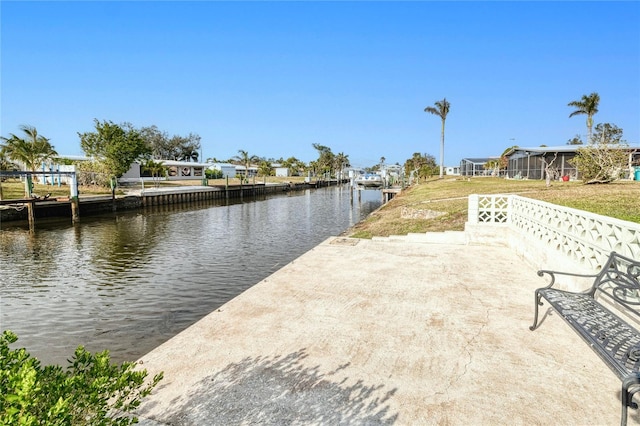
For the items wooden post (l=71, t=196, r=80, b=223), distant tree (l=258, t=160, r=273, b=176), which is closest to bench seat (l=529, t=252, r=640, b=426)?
wooden post (l=71, t=196, r=80, b=223)

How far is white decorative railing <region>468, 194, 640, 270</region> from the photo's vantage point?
4.95 meters

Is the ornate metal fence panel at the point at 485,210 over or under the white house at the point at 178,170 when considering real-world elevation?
under

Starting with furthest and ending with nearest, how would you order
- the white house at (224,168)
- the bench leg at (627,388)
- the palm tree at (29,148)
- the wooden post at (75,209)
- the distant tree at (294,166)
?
the distant tree at (294,166)
the white house at (224,168)
the palm tree at (29,148)
the wooden post at (75,209)
the bench leg at (627,388)

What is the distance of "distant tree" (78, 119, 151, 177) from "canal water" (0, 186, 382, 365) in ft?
81.0

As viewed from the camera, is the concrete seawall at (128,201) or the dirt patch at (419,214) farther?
the concrete seawall at (128,201)

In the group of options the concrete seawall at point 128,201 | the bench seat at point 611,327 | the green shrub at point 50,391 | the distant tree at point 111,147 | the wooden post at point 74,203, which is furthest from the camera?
the distant tree at point 111,147

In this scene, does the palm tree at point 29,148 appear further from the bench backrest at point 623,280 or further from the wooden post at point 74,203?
the bench backrest at point 623,280

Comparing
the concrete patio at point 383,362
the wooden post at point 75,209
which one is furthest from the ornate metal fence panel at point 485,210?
the wooden post at point 75,209

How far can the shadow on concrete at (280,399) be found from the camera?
316 cm

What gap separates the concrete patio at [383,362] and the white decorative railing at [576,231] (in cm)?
98

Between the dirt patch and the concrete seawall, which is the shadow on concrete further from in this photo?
the concrete seawall

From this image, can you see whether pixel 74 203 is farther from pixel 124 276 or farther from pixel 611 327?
pixel 611 327

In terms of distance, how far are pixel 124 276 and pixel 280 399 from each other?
11233 mm

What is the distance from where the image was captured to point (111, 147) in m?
47.1
